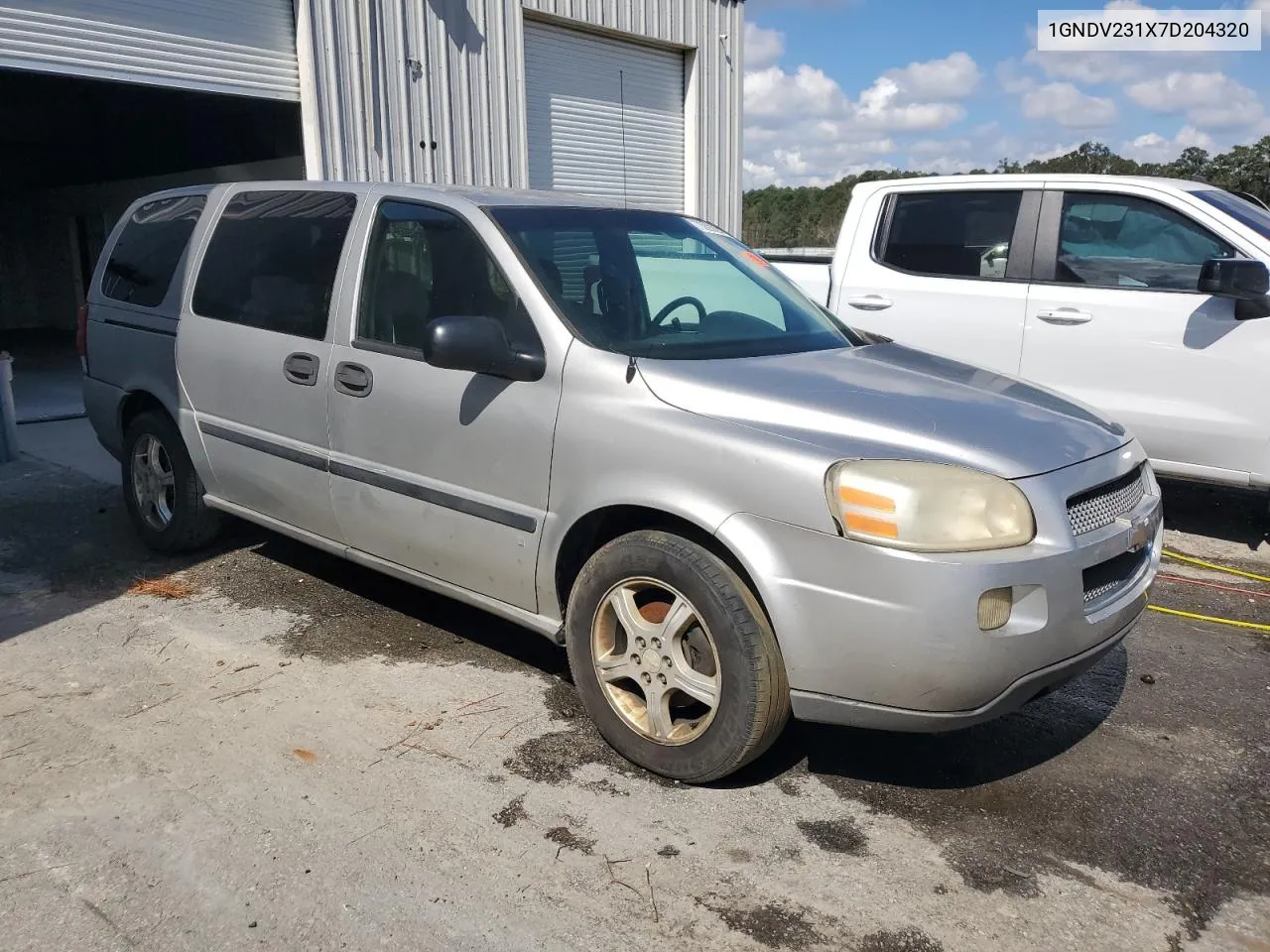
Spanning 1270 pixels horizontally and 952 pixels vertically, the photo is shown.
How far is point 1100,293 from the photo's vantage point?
5980 millimetres

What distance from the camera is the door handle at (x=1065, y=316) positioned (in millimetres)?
5984

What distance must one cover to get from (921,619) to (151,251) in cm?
438

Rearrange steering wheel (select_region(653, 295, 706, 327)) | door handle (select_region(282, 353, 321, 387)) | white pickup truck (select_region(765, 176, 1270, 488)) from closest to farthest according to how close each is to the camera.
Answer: steering wheel (select_region(653, 295, 706, 327)) < door handle (select_region(282, 353, 321, 387)) < white pickup truck (select_region(765, 176, 1270, 488))

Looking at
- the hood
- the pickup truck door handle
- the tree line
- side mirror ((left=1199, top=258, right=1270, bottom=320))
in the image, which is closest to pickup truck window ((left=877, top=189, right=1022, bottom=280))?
the pickup truck door handle

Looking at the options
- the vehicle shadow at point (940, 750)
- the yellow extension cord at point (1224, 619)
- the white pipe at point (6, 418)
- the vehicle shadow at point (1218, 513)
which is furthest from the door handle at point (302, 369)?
the vehicle shadow at point (1218, 513)

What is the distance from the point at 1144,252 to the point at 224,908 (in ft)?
18.4

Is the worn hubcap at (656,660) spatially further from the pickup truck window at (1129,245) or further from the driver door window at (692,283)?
the pickup truck window at (1129,245)

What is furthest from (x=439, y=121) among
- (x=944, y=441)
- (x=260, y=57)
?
(x=944, y=441)

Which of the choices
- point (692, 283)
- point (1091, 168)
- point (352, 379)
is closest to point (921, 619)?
point (692, 283)

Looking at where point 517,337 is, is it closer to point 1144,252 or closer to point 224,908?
point 224,908

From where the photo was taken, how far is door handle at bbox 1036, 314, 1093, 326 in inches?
236

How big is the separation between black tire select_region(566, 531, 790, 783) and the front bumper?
7 centimetres

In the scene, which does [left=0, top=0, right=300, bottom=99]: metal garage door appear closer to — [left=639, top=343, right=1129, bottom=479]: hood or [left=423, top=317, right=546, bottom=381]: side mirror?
[left=423, top=317, right=546, bottom=381]: side mirror

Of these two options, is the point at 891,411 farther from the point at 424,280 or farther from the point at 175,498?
the point at 175,498
